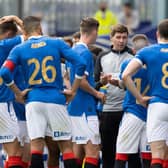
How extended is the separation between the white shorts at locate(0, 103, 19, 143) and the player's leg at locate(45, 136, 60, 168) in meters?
0.48

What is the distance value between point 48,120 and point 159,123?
134cm

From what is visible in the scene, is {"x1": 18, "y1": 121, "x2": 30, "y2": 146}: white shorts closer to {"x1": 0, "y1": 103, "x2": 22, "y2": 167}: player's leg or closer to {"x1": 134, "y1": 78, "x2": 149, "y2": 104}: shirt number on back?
{"x1": 0, "y1": 103, "x2": 22, "y2": 167}: player's leg

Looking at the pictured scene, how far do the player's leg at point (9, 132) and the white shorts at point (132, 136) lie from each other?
51.8 inches

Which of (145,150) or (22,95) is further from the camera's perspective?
(145,150)

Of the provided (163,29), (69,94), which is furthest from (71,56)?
(163,29)

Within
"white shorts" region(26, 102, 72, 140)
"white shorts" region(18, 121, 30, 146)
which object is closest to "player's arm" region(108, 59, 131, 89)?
"white shorts" region(26, 102, 72, 140)

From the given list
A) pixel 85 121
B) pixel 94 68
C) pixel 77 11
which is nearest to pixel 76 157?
pixel 85 121

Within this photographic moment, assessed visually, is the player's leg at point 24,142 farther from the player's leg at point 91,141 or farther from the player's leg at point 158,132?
the player's leg at point 158,132

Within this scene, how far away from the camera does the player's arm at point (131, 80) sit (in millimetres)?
12289

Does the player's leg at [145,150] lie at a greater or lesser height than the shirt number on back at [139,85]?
lesser

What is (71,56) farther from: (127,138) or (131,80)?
(127,138)

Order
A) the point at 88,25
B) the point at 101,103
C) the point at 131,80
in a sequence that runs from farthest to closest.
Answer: the point at 101,103
the point at 88,25
the point at 131,80

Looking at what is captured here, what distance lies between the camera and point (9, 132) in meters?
13.1

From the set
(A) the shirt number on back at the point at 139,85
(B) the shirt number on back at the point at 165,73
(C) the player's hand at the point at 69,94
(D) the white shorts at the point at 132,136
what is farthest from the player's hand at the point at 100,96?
(B) the shirt number on back at the point at 165,73
